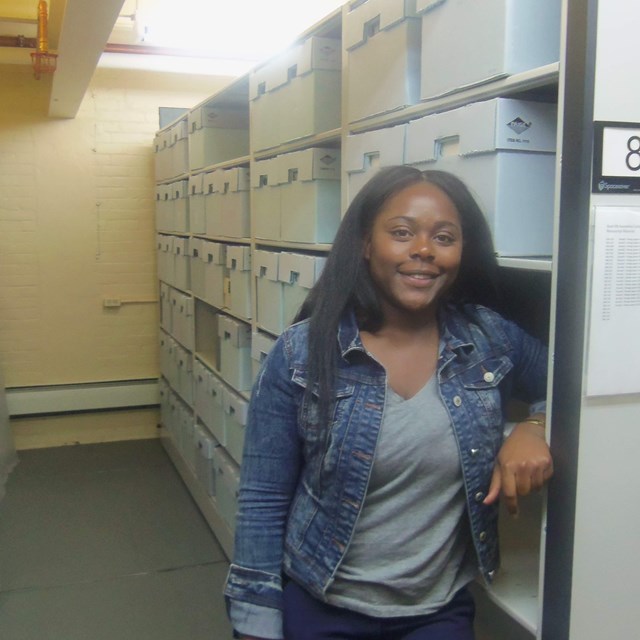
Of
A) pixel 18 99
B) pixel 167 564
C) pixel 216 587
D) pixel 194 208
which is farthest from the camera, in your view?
pixel 18 99

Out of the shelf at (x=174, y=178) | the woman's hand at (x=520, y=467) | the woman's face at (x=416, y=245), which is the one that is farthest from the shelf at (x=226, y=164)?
the woman's hand at (x=520, y=467)

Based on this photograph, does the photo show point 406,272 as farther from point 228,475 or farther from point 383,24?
point 228,475

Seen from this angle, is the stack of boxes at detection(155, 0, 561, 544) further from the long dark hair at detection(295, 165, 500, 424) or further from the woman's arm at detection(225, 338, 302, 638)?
the woman's arm at detection(225, 338, 302, 638)

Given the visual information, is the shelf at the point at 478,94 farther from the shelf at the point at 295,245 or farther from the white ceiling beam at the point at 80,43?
the white ceiling beam at the point at 80,43

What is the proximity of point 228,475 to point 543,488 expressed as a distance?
1.95 m

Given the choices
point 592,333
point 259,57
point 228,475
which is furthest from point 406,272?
point 259,57

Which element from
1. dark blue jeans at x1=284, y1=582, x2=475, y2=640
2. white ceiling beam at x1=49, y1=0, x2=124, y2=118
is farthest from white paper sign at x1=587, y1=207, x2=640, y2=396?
white ceiling beam at x1=49, y1=0, x2=124, y2=118

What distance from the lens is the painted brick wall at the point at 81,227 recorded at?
14.3 feet

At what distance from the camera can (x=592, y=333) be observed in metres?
1.12

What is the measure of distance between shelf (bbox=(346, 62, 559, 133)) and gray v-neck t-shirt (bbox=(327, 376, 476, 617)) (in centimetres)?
52

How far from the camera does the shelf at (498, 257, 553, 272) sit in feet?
3.99

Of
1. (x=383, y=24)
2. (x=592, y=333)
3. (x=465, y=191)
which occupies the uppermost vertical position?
Result: (x=383, y=24)

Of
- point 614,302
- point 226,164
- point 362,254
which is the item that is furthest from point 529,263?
point 226,164

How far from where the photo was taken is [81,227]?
4512 millimetres
